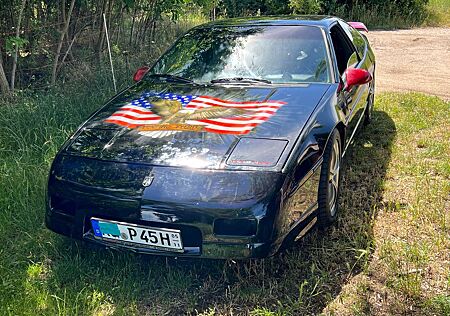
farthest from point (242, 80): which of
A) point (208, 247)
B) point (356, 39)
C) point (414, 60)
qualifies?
point (414, 60)

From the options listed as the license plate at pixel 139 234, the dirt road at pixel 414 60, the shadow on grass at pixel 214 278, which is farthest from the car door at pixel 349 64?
the dirt road at pixel 414 60

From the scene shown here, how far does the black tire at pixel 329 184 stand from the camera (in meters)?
3.12

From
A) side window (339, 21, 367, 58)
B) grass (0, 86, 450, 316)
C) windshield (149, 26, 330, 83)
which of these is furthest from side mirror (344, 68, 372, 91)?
side window (339, 21, 367, 58)

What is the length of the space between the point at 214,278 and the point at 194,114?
1.05 meters

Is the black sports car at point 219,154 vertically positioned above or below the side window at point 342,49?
below

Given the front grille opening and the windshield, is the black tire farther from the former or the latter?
the front grille opening

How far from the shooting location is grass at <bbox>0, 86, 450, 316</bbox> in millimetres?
2664

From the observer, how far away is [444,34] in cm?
1279

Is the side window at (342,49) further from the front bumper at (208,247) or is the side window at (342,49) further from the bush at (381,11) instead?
the bush at (381,11)

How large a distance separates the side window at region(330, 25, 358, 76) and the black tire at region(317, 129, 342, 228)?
2.75ft

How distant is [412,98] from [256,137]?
14.7 feet

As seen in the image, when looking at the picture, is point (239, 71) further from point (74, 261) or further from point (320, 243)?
point (74, 261)

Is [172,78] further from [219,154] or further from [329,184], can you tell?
[329,184]

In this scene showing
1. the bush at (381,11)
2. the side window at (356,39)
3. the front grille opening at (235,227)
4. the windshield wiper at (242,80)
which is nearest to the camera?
the front grille opening at (235,227)
